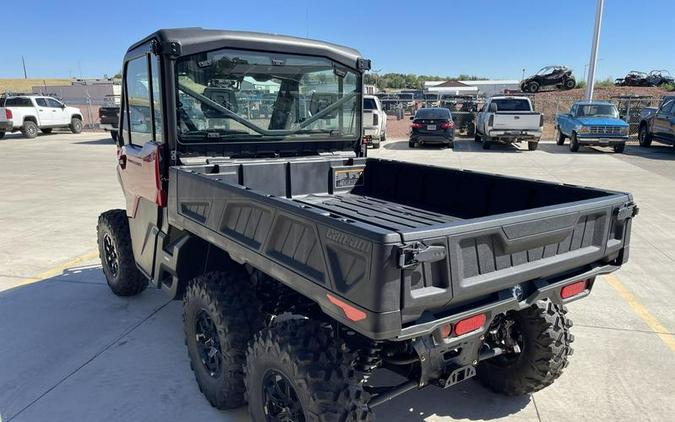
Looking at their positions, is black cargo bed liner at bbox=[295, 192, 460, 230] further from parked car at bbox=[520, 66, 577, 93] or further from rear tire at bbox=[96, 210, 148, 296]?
parked car at bbox=[520, 66, 577, 93]

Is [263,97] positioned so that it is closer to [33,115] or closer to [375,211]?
[375,211]

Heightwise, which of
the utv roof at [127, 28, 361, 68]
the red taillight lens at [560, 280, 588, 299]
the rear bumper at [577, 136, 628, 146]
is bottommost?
the red taillight lens at [560, 280, 588, 299]

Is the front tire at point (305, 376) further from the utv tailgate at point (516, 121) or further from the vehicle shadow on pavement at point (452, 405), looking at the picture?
the utv tailgate at point (516, 121)

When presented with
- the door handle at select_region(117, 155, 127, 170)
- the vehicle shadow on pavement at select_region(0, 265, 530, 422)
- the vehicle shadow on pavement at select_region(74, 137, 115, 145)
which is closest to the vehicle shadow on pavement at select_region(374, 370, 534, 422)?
the vehicle shadow on pavement at select_region(0, 265, 530, 422)

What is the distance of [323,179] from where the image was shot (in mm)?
4301

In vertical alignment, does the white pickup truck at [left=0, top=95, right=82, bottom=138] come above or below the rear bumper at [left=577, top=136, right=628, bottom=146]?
above

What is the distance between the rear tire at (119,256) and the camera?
4484mm

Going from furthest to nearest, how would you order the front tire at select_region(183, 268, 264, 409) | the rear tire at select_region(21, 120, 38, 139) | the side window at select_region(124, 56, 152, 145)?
the rear tire at select_region(21, 120, 38, 139), the side window at select_region(124, 56, 152, 145), the front tire at select_region(183, 268, 264, 409)

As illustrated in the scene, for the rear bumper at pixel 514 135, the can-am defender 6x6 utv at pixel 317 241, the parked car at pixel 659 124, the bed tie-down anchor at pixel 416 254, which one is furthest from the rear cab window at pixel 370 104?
the bed tie-down anchor at pixel 416 254

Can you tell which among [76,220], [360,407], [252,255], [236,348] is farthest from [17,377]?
[76,220]

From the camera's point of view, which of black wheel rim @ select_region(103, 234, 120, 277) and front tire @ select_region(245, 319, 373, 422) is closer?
front tire @ select_region(245, 319, 373, 422)

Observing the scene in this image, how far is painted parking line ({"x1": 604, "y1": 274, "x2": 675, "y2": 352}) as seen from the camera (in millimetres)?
4039

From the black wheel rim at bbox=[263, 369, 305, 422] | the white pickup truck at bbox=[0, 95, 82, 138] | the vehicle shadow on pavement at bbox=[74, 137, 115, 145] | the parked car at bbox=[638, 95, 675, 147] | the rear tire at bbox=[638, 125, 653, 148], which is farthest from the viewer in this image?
the white pickup truck at bbox=[0, 95, 82, 138]

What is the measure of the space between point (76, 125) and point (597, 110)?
79.4 feet
